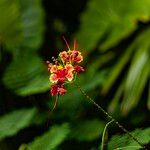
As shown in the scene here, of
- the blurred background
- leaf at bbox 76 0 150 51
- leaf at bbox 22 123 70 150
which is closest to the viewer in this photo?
leaf at bbox 22 123 70 150

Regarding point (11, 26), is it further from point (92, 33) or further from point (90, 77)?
point (90, 77)

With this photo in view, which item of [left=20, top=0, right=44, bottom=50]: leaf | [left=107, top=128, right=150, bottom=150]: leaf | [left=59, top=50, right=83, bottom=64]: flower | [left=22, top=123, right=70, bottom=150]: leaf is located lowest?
[left=107, top=128, right=150, bottom=150]: leaf

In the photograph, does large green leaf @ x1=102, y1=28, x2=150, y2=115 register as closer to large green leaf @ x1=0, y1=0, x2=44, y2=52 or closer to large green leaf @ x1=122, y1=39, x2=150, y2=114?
large green leaf @ x1=122, y1=39, x2=150, y2=114

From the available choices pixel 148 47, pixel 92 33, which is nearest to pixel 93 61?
pixel 92 33

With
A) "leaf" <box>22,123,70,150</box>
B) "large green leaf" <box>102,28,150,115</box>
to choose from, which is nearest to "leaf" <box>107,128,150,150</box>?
"leaf" <box>22,123,70,150</box>

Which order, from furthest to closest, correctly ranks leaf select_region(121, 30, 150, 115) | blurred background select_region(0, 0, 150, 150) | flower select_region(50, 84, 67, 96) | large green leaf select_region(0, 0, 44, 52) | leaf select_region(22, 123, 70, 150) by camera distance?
large green leaf select_region(0, 0, 44, 52) → leaf select_region(121, 30, 150, 115) → blurred background select_region(0, 0, 150, 150) → leaf select_region(22, 123, 70, 150) → flower select_region(50, 84, 67, 96)

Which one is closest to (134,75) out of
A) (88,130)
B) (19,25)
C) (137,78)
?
(137,78)

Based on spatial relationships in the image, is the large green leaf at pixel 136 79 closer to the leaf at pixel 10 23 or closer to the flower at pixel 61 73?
the leaf at pixel 10 23

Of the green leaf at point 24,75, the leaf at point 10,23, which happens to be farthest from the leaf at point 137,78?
the leaf at point 10,23
